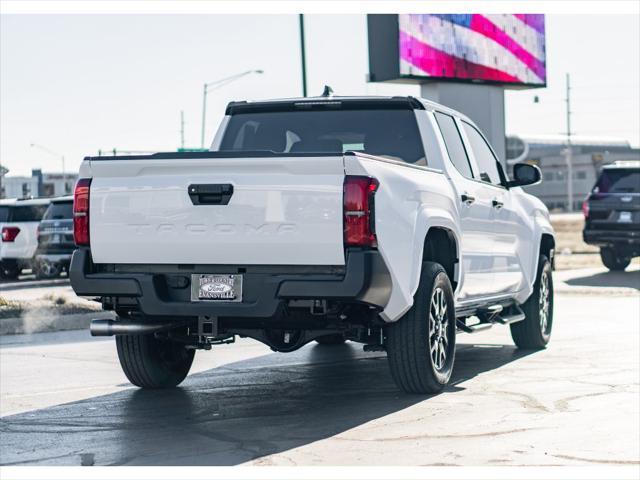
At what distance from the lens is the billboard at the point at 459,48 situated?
30625 millimetres

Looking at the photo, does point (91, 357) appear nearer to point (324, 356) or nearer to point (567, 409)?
point (324, 356)

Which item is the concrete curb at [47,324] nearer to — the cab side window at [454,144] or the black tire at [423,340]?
the cab side window at [454,144]

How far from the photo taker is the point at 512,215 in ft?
34.2

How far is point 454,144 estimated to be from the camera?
9.50 metres

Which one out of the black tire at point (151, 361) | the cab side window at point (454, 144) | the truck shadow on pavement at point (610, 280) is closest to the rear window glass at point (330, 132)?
the cab side window at point (454, 144)

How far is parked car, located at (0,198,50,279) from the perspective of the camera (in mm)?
25766

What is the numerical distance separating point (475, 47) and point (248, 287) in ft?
89.6

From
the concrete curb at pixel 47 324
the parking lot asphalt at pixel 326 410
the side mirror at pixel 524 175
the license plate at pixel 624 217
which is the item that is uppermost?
the side mirror at pixel 524 175

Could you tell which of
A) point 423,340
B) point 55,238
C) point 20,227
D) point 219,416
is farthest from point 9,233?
point 423,340

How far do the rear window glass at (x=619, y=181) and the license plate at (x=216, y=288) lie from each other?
52.2ft

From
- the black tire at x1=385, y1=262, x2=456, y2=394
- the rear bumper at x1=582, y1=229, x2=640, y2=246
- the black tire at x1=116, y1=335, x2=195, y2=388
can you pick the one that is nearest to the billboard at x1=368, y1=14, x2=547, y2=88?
the rear bumper at x1=582, y1=229, x2=640, y2=246

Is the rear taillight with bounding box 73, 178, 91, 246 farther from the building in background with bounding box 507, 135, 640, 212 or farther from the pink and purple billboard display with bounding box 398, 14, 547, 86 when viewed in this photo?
the building in background with bounding box 507, 135, 640, 212

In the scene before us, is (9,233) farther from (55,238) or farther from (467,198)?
(467,198)

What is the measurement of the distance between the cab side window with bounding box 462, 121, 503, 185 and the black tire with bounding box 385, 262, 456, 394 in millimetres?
2147
